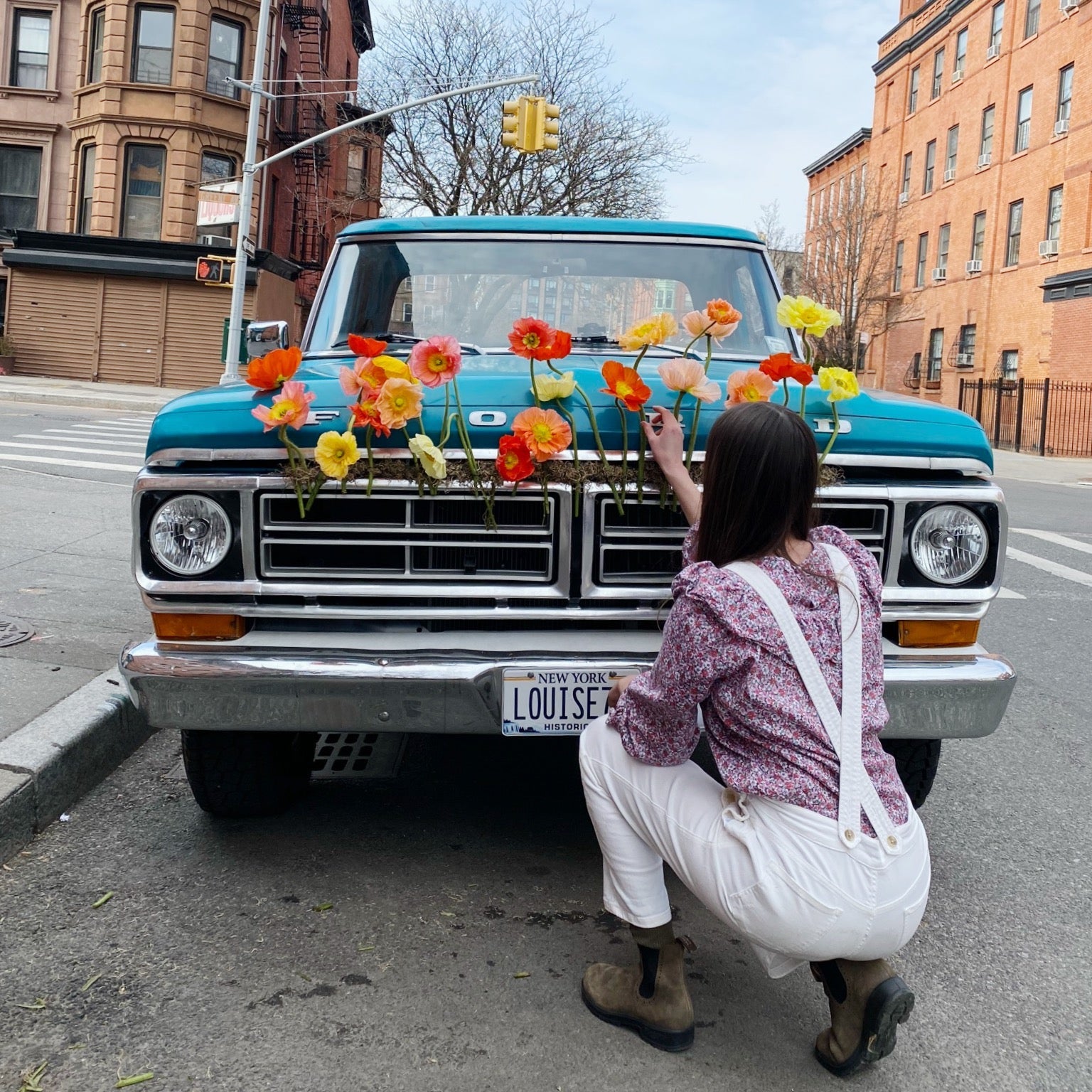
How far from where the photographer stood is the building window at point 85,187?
106ft

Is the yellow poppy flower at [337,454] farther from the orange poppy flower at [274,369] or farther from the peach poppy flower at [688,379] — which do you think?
Answer: the peach poppy flower at [688,379]

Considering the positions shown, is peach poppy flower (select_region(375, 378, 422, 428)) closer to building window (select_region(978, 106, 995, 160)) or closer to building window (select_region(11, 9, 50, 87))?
building window (select_region(11, 9, 50, 87))

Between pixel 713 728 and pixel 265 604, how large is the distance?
1.30m

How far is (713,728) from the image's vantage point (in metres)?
2.53

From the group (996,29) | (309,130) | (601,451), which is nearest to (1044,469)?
(996,29)

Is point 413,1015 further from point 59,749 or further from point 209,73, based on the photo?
point 209,73

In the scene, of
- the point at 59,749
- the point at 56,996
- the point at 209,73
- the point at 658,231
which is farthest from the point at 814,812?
the point at 209,73

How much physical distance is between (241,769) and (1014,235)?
33962 millimetres

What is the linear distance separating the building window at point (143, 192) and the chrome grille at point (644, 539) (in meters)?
31.7

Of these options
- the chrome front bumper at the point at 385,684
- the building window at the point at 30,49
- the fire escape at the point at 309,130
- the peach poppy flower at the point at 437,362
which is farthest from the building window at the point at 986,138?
the peach poppy flower at the point at 437,362

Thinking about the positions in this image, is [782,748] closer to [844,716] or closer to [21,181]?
[844,716]

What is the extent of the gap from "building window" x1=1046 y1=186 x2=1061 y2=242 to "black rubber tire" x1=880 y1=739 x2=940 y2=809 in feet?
99.6

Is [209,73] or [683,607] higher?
[209,73]

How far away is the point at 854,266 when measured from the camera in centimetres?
3753
